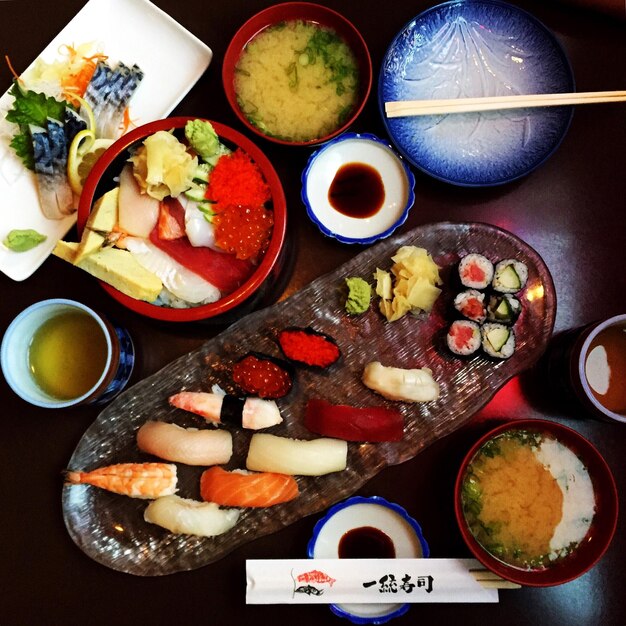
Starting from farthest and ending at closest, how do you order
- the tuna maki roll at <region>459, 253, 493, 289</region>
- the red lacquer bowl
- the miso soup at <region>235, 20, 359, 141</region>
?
the miso soup at <region>235, 20, 359, 141</region> → the tuna maki roll at <region>459, 253, 493, 289</region> → the red lacquer bowl

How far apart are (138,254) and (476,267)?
1288 millimetres

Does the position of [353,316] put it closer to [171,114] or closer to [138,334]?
[138,334]

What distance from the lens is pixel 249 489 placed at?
7.28ft

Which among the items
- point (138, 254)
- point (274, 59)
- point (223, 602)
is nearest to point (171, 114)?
point (274, 59)

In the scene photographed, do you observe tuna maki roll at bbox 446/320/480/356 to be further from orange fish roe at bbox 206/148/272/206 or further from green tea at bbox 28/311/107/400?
green tea at bbox 28/311/107/400

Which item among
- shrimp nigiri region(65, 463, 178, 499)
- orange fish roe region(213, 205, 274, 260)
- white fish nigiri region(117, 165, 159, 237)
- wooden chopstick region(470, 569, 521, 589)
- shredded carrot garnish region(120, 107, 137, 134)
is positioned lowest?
wooden chopstick region(470, 569, 521, 589)

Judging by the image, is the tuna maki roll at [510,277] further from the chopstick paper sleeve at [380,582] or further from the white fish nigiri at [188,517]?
the white fish nigiri at [188,517]

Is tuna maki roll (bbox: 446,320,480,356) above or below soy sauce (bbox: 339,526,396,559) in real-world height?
above

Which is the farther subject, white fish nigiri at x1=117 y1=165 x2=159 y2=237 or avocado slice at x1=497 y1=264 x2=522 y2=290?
avocado slice at x1=497 y1=264 x2=522 y2=290

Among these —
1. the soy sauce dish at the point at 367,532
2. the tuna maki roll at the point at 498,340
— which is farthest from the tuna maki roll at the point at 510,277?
the soy sauce dish at the point at 367,532

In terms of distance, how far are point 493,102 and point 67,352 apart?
1959 millimetres

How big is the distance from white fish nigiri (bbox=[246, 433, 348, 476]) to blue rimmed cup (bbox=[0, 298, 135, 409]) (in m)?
0.60

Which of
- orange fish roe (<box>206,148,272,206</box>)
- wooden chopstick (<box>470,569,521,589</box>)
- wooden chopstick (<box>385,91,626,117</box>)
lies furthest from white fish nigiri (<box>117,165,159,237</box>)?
wooden chopstick (<box>470,569,521,589</box>)

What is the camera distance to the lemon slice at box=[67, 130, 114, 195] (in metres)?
2.29
